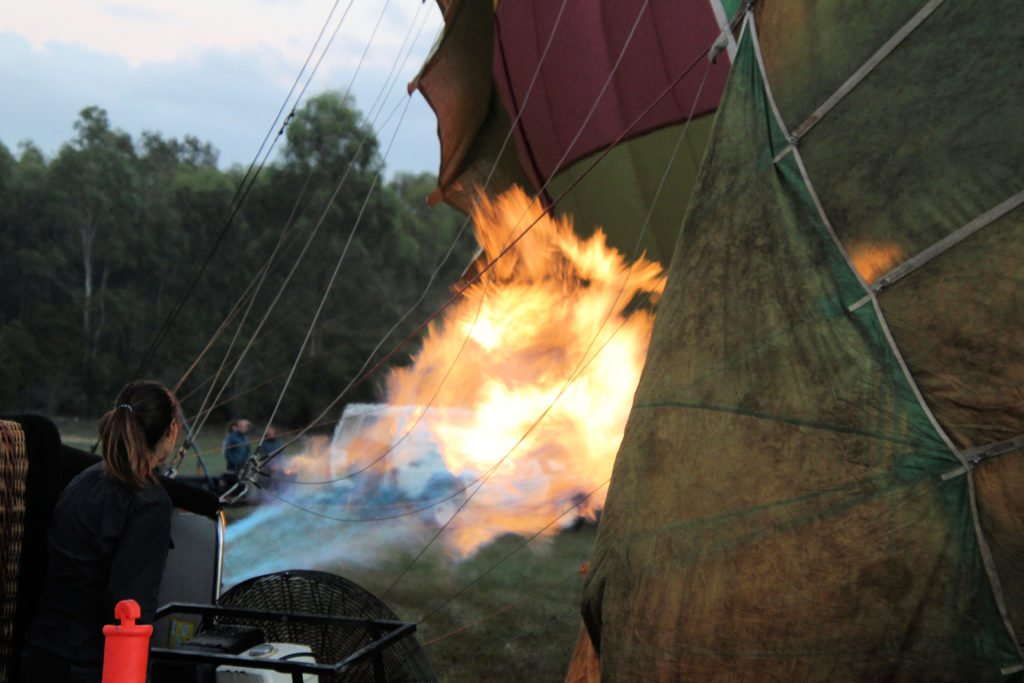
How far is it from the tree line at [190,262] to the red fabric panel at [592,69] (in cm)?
1512

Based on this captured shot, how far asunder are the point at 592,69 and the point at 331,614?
12.7ft

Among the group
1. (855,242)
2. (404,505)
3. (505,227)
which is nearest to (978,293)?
(855,242)

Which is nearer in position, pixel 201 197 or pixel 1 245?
pixel 1 245

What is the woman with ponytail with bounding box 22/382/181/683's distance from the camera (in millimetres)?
1686

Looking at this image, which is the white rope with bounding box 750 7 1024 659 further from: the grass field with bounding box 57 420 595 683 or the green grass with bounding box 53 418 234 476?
the green grass with bounding box 53 418 234 476

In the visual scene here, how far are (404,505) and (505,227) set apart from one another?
217 cm

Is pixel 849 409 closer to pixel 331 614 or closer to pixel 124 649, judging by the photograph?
pixel 331 614

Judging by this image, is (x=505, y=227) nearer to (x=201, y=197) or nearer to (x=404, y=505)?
(x=404, y=505)

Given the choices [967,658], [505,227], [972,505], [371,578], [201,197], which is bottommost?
[967,658]

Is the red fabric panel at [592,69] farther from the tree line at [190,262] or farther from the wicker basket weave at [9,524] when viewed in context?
the tree line at [190,262]

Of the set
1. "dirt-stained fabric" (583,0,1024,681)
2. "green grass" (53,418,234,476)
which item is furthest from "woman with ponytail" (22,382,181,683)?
"green grass" (53,418,234,476)

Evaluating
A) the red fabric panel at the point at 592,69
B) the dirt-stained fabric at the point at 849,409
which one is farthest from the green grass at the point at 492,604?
the red fabric panel at the point at 592,69

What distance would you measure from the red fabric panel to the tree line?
1512cm

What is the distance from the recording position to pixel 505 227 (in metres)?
5.84
